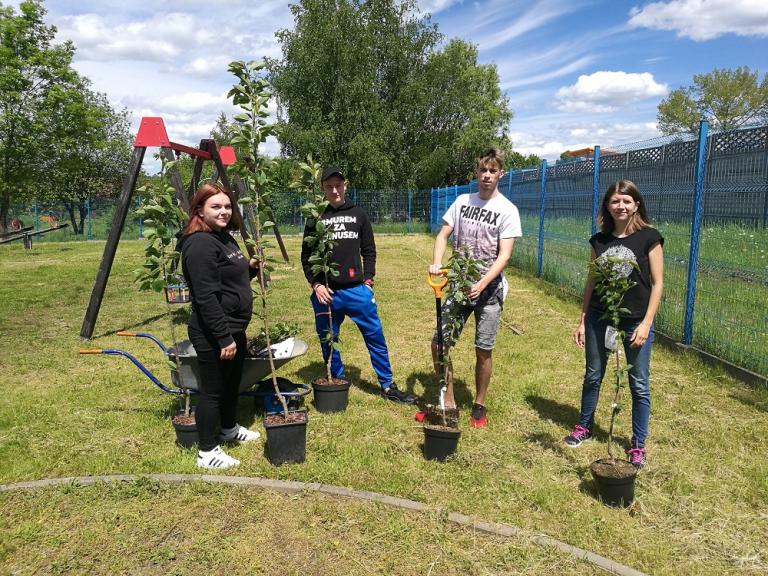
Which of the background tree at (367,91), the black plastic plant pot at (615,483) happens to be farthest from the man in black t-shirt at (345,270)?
the background tree at (367,91)

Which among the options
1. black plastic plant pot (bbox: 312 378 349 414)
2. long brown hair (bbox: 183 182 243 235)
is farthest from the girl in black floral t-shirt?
long brown hair (bbox: 183 182 243 235)

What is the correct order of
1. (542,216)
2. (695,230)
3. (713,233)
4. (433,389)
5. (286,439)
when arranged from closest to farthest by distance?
(286,439)
(433,389)
(713,233)
(695,230)
(542,216)

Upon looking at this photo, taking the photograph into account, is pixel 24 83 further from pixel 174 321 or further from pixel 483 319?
pixel 483 319

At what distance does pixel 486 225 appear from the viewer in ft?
11.8

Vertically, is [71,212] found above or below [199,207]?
below

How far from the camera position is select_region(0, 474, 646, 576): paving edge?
102 inches

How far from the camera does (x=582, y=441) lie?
3654mm

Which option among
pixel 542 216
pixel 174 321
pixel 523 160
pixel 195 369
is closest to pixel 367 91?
pixel 542 216

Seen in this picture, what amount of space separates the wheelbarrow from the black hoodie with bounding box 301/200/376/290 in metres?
0.58

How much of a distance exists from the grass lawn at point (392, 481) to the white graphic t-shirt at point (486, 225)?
1240 mm

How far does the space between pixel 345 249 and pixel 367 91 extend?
25.7 m

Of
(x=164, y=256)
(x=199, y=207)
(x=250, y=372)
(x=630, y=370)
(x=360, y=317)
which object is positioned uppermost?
(x=199, y=207)

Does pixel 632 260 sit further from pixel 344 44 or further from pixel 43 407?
pixel 344 44

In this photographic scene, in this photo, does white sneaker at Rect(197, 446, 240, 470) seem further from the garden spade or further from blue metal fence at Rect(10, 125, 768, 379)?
blue metal fence at Rect(10, 125, 768, 379)
